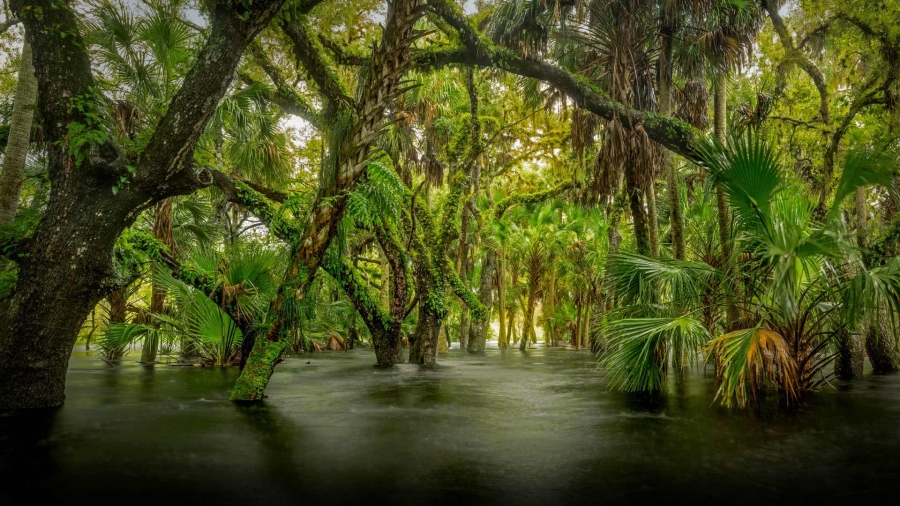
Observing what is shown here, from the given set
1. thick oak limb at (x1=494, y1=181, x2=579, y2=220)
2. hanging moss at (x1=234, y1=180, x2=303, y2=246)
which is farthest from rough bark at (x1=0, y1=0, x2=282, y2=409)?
thick oak limb at (x1=494, y1=181, x2=579, y2=220)

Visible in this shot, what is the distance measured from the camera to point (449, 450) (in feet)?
13.4

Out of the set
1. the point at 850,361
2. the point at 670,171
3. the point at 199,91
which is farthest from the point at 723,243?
the point at 199,91

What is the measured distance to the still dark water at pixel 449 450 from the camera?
305cm

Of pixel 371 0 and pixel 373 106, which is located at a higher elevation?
pixel 371 0

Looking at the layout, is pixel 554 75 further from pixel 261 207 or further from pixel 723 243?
pixel 261 207

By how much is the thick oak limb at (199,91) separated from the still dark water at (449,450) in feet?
8.83

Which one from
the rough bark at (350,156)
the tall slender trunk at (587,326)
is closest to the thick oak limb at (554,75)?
the rough bark at (350,156)

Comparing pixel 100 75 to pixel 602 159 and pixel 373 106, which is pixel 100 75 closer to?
pixel 373 106

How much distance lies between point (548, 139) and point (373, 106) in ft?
45.2

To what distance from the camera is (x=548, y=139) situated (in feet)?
60.4

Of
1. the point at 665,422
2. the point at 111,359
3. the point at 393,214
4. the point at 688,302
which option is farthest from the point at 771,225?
the point at 111,359

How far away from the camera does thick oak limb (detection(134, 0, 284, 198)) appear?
536cm

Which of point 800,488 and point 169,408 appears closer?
point 800,488

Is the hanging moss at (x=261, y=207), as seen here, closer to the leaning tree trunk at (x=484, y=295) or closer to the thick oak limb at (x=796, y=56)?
the thick oak limb at (x=796, y=56)
